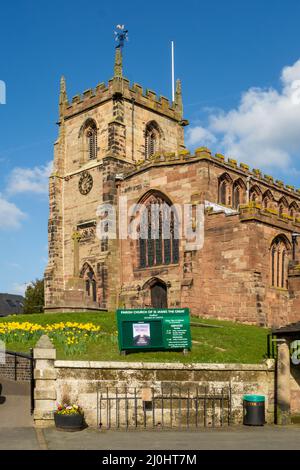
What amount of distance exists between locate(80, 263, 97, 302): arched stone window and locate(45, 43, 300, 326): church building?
80mm

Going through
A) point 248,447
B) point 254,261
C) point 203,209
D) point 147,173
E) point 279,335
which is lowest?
point 248,447

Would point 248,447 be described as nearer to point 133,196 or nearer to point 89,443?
point 89,443

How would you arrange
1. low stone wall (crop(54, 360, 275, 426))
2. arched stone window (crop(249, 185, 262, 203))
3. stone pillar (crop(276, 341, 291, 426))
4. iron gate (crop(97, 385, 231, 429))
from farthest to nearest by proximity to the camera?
arched stone window (crop(249, 185, 262, 203)), stone pillar (crop(276, 341, 291, 426)), iron gate (crop(97, 385, 231, 429)), low stone wall (crop(54, 360, 275, 426))

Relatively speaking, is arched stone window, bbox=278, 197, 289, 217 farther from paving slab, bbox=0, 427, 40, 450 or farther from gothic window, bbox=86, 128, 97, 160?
paving slab, bbox=0, 427, 40, 450

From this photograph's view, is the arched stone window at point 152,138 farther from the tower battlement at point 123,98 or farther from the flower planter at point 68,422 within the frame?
the flower planter at point 68,422

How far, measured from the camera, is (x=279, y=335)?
19391 mm

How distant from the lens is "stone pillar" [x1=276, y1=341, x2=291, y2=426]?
1767 centimetres

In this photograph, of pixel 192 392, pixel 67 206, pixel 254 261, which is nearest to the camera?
pixel 192 392

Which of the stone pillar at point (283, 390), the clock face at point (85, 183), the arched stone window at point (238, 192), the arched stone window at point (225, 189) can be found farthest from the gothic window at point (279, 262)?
the stone pillar at point (283, 390)

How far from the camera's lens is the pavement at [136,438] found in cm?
1371

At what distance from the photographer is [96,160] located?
A: 4600 centimetres

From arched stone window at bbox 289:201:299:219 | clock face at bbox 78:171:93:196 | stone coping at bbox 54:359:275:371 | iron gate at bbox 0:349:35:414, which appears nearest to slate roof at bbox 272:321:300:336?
stone coping at bbox 54:359:275:371
